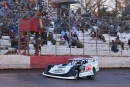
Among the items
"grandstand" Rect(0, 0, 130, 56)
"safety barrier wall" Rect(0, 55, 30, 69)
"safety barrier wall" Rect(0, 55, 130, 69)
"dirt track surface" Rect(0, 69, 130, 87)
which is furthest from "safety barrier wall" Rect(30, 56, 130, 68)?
"dirt track surface" Rect(0, 69, 130, 87)

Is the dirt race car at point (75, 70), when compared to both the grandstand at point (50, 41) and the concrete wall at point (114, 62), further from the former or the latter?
the concrete wall at point (114, 62)

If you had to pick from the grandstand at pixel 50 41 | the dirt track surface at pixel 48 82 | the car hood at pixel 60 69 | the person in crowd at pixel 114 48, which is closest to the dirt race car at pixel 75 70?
the car hood at pixel 60 69

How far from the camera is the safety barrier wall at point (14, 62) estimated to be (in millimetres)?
20531

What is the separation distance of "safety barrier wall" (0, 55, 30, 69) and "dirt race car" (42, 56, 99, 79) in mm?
4304

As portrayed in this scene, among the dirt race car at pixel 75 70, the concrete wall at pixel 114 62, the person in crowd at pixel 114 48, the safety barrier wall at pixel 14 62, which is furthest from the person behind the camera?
the person in crowd at pixel 114 48

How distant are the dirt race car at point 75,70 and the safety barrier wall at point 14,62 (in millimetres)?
4304

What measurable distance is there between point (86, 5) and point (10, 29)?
1999 centimetres

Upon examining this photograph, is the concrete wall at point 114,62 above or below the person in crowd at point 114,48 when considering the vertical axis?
below

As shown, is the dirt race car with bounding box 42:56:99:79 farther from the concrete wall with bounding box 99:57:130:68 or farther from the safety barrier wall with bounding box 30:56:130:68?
the concrete wall with bounding box 99:57:130:68

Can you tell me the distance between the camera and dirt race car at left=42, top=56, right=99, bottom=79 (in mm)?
16203

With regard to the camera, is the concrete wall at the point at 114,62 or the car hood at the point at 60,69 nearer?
the car hood at the point at 60,69

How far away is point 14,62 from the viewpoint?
2064cm

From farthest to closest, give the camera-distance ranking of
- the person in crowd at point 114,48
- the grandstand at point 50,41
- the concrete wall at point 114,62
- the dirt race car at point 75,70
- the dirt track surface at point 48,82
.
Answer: the person in crowd at point 114,48, the concrete wall at point 114,62, the grandstand at point 50,41, the dirt race car at point 75,70, the dirt track surface at point 48,82

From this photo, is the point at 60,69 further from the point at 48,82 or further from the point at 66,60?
the point at 66,60
